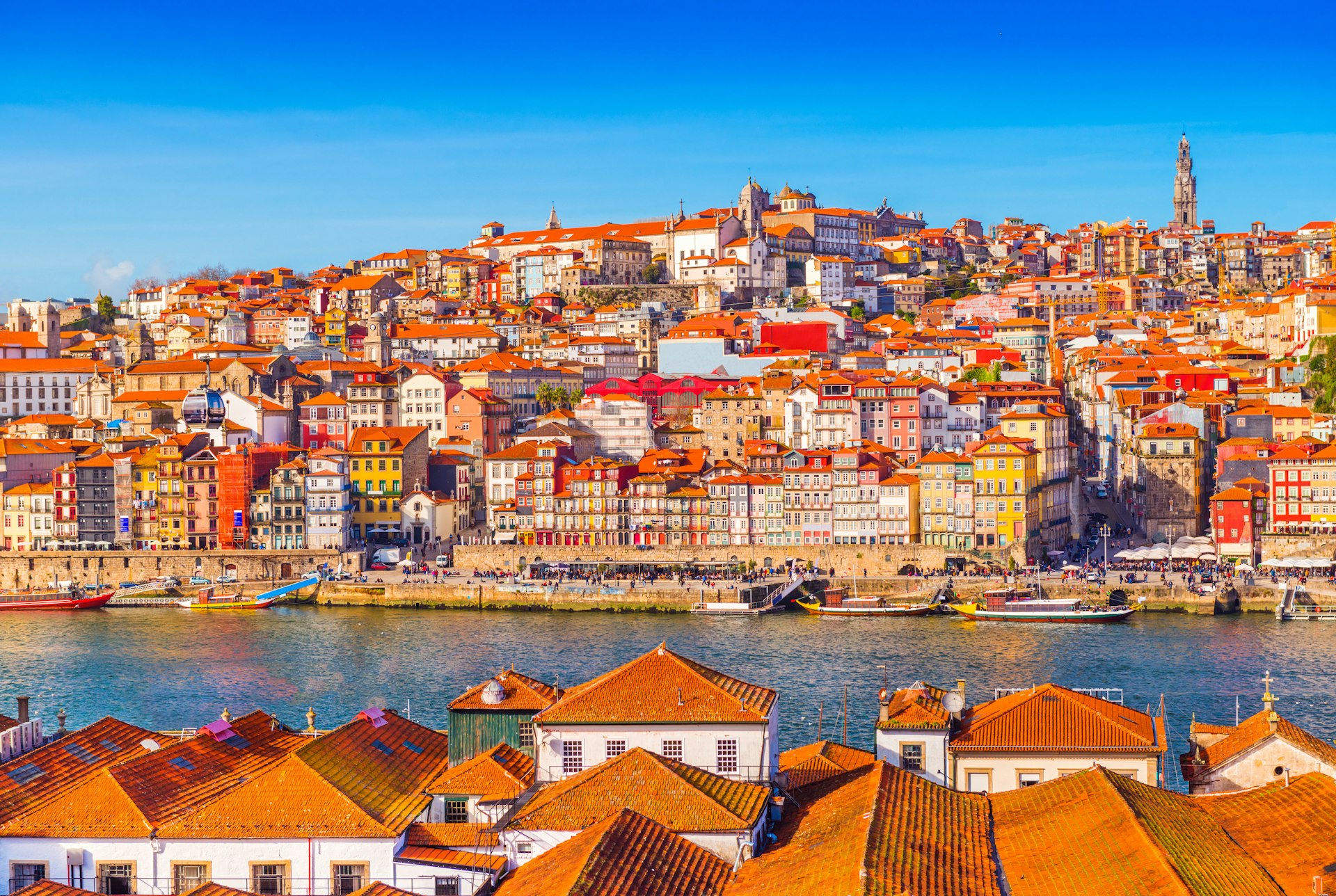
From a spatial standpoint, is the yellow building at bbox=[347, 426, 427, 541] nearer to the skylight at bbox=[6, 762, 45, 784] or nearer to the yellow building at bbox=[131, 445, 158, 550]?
the yellow building at bbox=[131, 445, 158, 550]

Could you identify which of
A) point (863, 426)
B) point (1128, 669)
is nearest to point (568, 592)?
point (863, 426)

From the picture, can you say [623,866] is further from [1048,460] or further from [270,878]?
[1048,460]

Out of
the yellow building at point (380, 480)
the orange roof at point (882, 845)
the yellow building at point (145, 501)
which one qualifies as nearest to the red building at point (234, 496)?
the yellow building at point (145, 501)

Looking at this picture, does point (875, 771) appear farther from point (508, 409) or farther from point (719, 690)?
point (508, 409)

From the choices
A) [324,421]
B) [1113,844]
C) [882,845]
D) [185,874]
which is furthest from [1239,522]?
[185,874]

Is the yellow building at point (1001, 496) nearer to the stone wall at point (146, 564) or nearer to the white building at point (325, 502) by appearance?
the stone wall at point (146, 564)

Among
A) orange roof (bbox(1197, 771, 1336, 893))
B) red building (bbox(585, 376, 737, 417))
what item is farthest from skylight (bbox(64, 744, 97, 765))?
red building (bbox(585, 376, 737, 417))

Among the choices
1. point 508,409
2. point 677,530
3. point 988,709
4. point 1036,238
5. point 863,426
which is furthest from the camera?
point 1036,238
